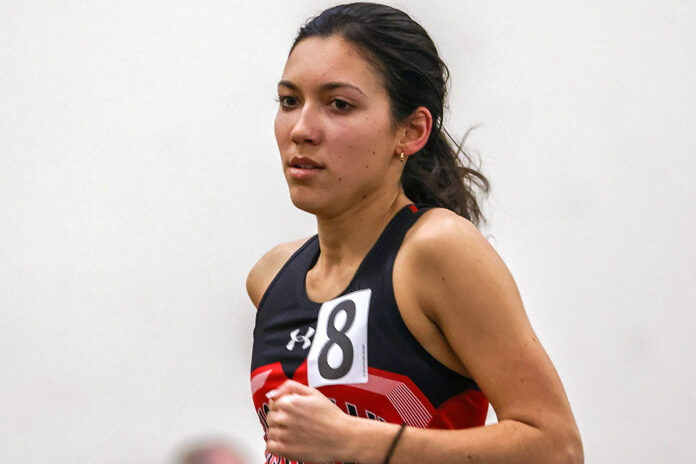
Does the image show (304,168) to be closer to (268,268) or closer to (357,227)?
(357,227)

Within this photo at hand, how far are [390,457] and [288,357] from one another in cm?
26

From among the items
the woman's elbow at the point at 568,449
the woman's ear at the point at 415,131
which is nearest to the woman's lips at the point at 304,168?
the woman's ear at the point at 415,131

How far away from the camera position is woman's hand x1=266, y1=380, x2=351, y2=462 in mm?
969

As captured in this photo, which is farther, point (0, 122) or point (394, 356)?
point (0, 122)

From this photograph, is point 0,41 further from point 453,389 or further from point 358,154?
point 453,389

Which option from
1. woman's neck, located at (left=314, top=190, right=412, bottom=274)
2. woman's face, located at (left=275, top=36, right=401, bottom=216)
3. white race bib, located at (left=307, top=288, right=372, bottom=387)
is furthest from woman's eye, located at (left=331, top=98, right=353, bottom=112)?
white race bib, located at (left=307, top=288, right=372, bottom=387)

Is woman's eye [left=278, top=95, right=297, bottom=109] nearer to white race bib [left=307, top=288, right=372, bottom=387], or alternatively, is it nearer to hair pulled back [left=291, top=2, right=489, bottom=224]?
hair pulled back [left=291, top=2, right=489, bottom=224]

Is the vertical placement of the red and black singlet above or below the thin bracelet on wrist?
above

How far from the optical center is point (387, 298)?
3.54ft

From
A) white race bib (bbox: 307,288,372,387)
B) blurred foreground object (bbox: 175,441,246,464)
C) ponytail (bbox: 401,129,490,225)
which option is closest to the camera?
white race bib (bbox: 307,288,372,387)

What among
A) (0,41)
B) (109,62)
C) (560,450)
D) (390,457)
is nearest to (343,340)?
(390,457)

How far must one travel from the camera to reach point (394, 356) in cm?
105

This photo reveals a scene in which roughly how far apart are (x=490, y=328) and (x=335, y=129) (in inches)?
12.6

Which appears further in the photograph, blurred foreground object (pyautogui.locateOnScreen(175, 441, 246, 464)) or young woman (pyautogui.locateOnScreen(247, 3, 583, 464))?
→ blurred foreground object (pyautogui.locateOnScreen(175, 441, 246, 464))
